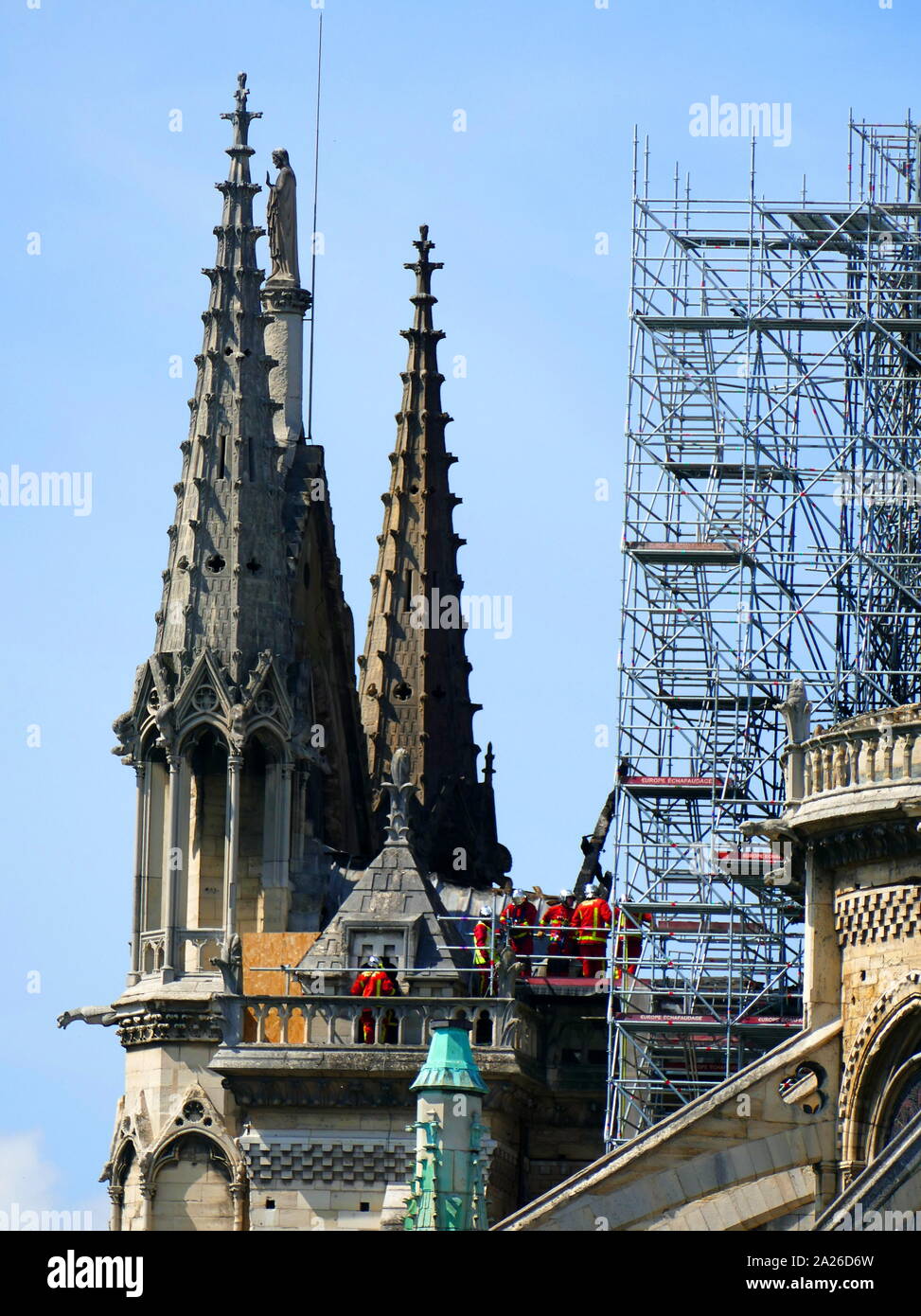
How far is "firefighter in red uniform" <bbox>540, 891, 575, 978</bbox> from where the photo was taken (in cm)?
6175

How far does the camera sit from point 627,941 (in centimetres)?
6066

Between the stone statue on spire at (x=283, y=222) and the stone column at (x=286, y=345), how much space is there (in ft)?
0.74

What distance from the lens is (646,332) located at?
2506 inches

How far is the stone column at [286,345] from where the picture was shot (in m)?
71.1

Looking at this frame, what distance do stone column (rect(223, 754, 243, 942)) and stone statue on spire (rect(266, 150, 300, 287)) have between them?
37.9ft

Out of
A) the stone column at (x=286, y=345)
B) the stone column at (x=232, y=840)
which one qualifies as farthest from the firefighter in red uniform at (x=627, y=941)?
the stone column at (x=286, y=345)

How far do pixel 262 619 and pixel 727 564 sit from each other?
6951 mm

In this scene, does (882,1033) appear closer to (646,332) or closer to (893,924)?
(893,924)

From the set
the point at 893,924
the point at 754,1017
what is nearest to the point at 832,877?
the point at 893,924

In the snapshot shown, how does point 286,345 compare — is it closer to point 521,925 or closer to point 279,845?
point 279,845

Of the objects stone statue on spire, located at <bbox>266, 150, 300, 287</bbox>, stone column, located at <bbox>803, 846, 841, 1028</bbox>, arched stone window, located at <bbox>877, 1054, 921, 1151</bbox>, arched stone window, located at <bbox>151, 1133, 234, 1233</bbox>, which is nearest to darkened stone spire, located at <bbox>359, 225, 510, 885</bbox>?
stone statue on spire, located at <bbox>266, 150, 300, 287</bbox>

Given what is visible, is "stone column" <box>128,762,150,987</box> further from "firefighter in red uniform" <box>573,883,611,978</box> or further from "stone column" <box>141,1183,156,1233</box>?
"firefighter in red uniform" <box>573,883,611,978</box>

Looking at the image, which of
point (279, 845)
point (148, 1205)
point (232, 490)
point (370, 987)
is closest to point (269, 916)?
point (279, 845)

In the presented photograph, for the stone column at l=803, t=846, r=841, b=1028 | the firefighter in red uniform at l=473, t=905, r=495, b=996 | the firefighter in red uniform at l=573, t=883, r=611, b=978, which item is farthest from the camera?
the firefighter in red uniform at l=573, t=883, r=611, b=978
